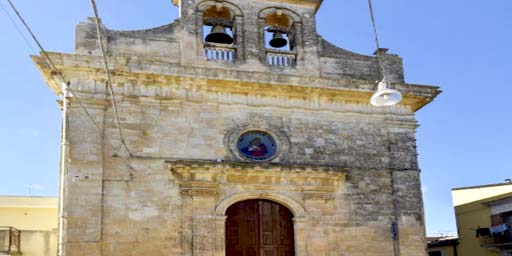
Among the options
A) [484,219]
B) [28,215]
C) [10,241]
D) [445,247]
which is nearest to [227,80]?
[10,241]

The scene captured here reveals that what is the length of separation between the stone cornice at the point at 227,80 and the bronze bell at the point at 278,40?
151 centimetres

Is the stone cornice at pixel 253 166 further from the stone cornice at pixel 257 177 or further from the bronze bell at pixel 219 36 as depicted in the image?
the bronze bell at pixel 219 36

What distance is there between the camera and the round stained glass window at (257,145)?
42.0 feet

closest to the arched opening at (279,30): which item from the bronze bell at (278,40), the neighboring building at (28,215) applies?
the bronze bell at (278,40)

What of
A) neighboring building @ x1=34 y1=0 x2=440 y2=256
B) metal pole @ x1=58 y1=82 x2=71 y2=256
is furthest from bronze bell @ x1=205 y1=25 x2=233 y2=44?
metal pole @ x1=58 y1=82 x2=71 y2=256

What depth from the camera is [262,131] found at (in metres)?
13.0

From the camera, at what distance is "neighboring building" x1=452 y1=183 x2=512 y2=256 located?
18.7m

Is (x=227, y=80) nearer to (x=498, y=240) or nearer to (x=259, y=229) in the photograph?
(x=259, y=229)

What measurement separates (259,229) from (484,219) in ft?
34.9

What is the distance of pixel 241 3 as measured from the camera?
14.0 m

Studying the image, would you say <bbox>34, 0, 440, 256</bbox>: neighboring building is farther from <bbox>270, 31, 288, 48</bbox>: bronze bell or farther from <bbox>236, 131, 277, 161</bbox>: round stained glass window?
<bbox>270, 31, 288, 48</bbox>: bronze bell

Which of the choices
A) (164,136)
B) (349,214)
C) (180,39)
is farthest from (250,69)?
(349,214)

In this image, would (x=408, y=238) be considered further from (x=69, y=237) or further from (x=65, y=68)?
(x=65, y=68)

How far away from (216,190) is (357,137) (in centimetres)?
355
